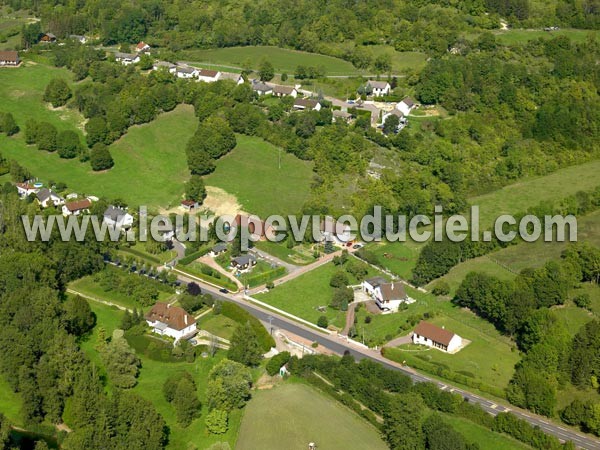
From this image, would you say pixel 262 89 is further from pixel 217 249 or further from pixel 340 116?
pixel 217 249

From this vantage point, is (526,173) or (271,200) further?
(526,173)

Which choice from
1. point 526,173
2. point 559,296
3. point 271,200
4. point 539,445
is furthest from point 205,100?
point 539,445

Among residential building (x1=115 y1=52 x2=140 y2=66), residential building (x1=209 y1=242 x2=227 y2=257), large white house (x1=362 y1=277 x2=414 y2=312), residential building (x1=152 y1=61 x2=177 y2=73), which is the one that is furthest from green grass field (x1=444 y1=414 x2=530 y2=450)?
residential building (x1=115 y1=52 x2=140 y2=66)

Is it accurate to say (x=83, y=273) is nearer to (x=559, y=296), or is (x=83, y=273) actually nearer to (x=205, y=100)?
(x=205, y=100)

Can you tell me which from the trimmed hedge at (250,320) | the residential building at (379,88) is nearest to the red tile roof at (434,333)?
the trimmed hedge at (250,320)

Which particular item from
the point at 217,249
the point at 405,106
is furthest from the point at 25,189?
the point at 405,106

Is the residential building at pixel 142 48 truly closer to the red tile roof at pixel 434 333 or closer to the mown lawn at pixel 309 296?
the mown lawn at pixel 309 296
